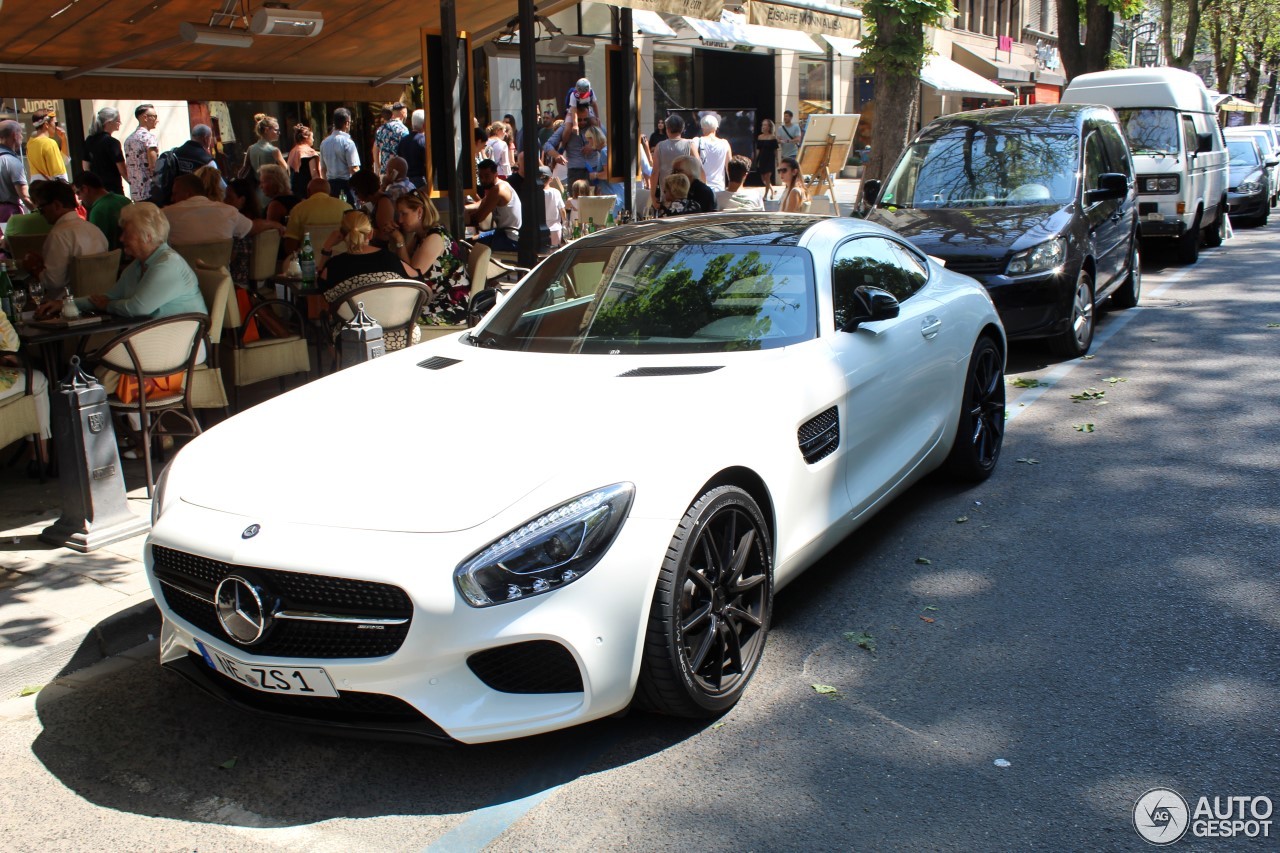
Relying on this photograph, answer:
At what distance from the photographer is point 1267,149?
82.6ft

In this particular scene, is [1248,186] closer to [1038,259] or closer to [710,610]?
[1038,259]

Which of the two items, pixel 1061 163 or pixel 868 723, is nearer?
pixel 868 723

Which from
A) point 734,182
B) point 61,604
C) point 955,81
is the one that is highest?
point 955,81

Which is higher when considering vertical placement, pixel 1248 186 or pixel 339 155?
pixel 339 155

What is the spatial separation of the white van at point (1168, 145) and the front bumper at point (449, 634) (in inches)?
497

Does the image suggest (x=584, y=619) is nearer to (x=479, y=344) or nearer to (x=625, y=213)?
(x=479, y=344)

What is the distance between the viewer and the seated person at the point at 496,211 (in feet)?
41.1

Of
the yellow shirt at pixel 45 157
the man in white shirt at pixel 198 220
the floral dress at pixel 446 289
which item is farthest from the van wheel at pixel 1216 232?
the yellow shirt at pixel 45 157

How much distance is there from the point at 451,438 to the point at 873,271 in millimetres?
2480

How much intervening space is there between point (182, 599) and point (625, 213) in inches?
351

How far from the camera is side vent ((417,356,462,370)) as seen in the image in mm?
4688

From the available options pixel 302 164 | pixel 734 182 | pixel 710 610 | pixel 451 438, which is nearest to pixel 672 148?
pixel 734 182

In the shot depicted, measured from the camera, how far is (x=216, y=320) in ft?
22.4

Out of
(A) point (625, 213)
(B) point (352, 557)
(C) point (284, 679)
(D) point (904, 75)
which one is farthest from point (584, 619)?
(D) point (904, 75)
